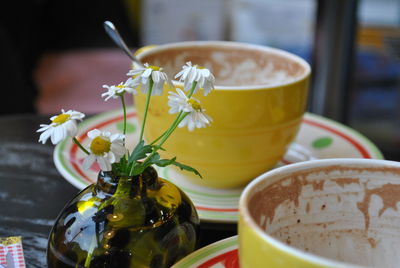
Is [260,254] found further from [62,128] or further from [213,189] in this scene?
[213,189]

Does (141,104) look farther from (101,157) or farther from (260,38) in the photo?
(260,38)

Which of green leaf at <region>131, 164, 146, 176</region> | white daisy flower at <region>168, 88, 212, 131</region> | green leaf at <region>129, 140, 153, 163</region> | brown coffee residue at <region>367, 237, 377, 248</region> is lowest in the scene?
brown coffee residue at <region>367, 237, 377, 248</region>

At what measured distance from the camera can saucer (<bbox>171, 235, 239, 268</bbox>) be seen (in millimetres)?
389

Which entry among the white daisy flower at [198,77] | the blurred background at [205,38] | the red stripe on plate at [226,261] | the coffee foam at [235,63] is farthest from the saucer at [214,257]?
the blurred background at [205,38]

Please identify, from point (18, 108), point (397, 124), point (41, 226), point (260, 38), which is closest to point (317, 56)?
point (397, 124)

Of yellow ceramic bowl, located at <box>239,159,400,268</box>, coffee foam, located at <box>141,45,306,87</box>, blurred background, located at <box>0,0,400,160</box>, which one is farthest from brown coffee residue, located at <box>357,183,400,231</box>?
blurred background, located at <box>0,0,400,160</box>

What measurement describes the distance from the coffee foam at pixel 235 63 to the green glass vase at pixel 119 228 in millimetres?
256

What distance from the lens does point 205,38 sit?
80.8 inches

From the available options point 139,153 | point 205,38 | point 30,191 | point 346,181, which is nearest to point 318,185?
point 346,181

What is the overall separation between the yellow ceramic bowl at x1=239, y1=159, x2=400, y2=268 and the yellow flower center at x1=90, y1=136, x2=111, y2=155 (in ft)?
0.33

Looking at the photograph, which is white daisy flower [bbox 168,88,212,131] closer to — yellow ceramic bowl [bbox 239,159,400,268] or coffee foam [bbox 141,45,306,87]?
yellow ceramic bowl [bbox 239,159,400,268]

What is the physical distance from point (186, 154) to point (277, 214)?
180mm

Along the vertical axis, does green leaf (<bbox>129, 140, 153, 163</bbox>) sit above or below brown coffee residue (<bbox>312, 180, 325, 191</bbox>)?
Result: above

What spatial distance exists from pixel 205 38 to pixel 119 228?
1708mm
